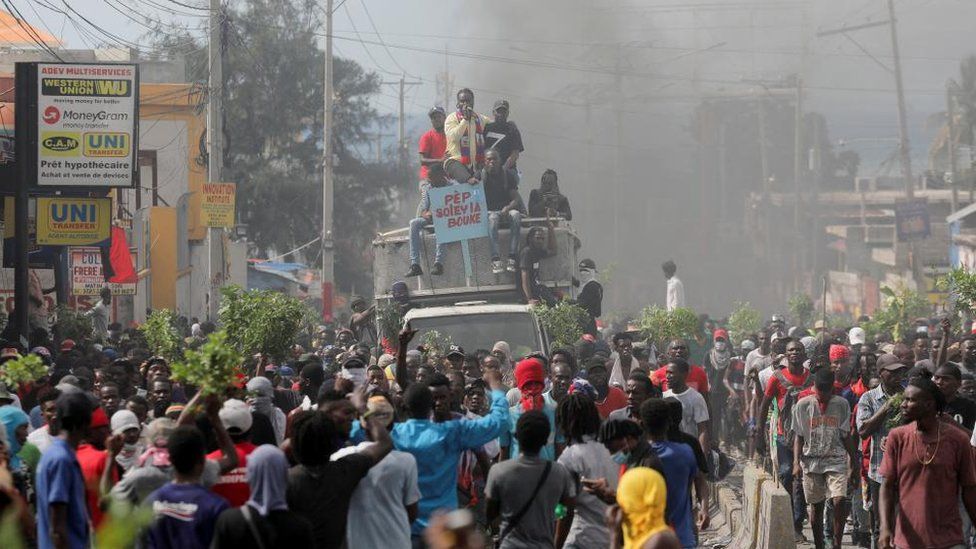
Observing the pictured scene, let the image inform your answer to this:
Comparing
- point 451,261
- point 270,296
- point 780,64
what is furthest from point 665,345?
point 780,64

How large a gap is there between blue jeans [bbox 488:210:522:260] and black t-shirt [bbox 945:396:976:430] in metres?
9.76

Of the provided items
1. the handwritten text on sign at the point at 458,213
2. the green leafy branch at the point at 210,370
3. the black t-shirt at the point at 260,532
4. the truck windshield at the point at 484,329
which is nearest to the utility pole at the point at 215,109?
the handwritten text on sign at the point at 458,213

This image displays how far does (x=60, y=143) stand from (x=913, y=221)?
115 ft

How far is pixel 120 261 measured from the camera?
30.2m

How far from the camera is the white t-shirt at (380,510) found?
7680 millimetres

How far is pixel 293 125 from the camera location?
60.5 meters

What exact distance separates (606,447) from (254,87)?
52.2 metres

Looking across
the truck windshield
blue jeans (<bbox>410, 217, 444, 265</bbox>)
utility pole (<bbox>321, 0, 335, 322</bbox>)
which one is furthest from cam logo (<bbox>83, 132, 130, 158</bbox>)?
utility pole (<bbox>321, 0, 335, 322</bbox>)

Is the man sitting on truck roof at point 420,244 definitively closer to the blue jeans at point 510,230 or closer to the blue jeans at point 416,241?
the blue jeans at point 416,241

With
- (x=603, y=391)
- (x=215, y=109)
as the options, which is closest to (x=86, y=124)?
(x=215, y=109)

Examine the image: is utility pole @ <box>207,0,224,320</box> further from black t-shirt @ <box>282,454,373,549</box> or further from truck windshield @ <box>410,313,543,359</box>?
black t-shirt @ <box>282,454,373,549</box>

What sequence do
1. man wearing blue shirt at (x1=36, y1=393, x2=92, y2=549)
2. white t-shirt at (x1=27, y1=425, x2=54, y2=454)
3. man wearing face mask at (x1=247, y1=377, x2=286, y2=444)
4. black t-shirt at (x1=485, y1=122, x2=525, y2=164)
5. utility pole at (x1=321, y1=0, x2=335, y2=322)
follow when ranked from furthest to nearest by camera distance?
utility pole at (x1=321, y1=0, x2=335, y2=322) < black t-shirt at (x1=485, y1=122, x2=525, y2=164) < man wearing face mask at (x1=247, y1=377, x2=286, y2=444) < white t-shirt at (x1=27, y1=425, x2=54, y2=454) < man wearing blue shirt at (x1=36, y1=393, x2=92, y2=549)

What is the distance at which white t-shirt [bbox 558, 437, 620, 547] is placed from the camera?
809cm

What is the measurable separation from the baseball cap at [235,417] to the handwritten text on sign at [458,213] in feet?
41.4
